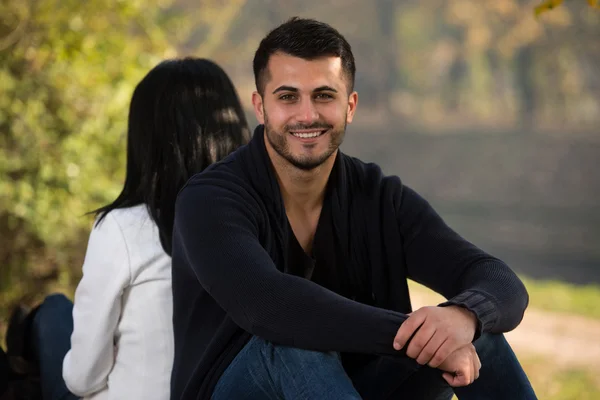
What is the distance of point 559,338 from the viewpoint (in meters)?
7.52

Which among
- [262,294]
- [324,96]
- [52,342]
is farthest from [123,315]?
[324,96]

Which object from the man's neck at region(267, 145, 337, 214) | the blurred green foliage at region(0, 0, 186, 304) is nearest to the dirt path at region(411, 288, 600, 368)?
the blurred green foliage at region(0, 0, 186, 304)

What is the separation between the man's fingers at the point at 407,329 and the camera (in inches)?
77.3

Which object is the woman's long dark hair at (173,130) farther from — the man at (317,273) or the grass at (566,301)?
the grass at (566,301)

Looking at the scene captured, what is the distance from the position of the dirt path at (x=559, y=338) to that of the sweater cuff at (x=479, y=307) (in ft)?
15.6

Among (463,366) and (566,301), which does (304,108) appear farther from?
→ (566,301)

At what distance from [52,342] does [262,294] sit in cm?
101

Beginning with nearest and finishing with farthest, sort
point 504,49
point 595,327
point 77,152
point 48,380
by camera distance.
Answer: point 48,380 → point 77,152 → point 595,327 → point 504,49

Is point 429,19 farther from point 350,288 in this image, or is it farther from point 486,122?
point 350,288

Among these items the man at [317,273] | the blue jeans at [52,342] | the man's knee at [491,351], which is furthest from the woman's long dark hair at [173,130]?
the man's knee at [491,351]

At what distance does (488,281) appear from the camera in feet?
7.32

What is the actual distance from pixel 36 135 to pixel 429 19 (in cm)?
1469

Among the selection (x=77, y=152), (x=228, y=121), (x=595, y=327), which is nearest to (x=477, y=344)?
(x=228, y=121)

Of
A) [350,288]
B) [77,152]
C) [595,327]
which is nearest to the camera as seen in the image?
[350,288]
